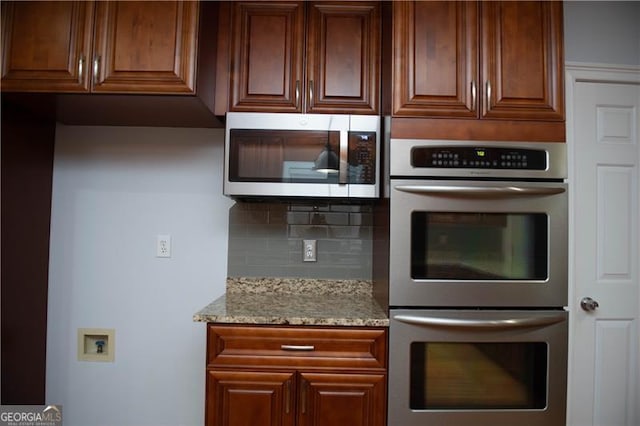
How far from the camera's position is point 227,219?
6.15 feet

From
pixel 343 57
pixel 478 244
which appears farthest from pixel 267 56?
pixel 478 244

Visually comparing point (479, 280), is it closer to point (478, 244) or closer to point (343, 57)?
point (478, 244)

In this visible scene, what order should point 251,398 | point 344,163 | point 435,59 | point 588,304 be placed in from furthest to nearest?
point 588,304 → point 344,163 → point 435,59 → point 251,398

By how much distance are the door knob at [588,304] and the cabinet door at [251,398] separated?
5.28ft

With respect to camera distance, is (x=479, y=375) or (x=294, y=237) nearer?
(x=479, y=375)

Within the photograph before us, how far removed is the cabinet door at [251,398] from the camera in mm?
1283

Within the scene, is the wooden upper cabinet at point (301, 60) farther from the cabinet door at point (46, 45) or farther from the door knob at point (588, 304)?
the door knob at point (588, 304)

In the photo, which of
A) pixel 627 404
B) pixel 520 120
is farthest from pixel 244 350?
pixel 627 404

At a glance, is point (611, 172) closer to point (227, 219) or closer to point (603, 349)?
point (603, 349)

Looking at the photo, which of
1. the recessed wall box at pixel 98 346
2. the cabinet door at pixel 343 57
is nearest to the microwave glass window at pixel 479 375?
the cabinet door at pixel 343 57

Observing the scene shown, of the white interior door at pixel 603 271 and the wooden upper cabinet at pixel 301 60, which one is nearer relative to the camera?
the wooden upper cabinet at pixel 301 60

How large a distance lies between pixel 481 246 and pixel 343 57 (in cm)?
106

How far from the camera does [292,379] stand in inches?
51.1

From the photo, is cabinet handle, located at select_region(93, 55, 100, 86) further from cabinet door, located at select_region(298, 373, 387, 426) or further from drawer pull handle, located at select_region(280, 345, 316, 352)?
cabinet door, located at select_region(298, 373, 387, 426)
